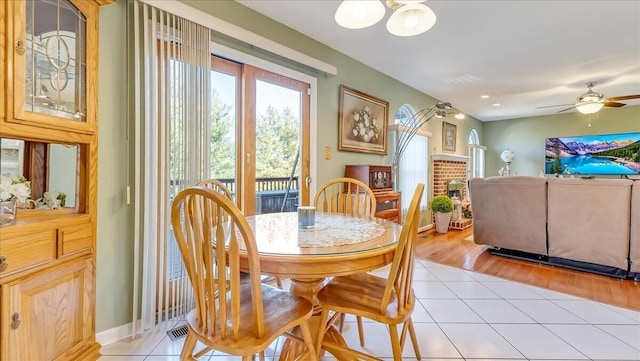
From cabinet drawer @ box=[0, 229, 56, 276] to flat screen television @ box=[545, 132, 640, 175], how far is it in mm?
8610

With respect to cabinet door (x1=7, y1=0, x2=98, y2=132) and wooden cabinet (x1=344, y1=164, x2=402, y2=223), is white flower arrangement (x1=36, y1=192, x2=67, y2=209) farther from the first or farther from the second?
wooden cabinet (x1=344, y1=164, x2=402, y2=223)

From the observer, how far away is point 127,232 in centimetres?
187

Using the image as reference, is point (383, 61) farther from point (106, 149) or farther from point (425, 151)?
point (106, 149)

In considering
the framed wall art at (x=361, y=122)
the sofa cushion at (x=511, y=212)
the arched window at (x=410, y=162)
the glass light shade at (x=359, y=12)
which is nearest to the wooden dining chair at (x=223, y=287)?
the glass light shade at (x=359, y=12)

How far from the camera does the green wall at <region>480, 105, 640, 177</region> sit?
611 centimetres

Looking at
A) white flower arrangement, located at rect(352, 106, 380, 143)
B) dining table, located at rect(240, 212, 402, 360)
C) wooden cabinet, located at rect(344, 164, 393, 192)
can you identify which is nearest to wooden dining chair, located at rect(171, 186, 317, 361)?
dining table, located at rect(240, 212, 402, 360)

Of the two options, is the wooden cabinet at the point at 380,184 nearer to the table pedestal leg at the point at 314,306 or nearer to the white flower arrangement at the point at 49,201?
the table pedestal leg at the point at 314,306

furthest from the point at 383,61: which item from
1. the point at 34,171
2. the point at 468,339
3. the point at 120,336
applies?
the point at 120,336

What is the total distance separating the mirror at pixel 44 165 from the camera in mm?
1438

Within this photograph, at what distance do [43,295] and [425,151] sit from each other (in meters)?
5.01

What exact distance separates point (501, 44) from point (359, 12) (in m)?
2.50

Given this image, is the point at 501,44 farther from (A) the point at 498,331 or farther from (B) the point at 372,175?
(A) the point at 498,331

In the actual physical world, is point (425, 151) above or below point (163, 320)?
above

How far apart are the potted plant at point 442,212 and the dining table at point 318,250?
349 centimetres
